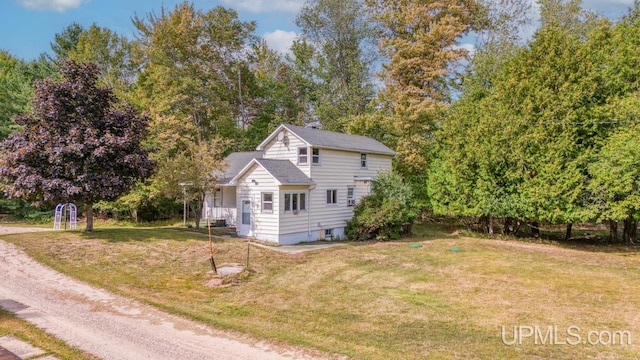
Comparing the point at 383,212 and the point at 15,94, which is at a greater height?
the point at 15,94

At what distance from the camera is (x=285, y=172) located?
804 inches

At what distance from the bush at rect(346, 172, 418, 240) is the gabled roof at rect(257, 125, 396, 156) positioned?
7.87 feet

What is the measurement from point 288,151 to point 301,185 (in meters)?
3.01

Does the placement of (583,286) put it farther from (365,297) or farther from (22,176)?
(22,176)

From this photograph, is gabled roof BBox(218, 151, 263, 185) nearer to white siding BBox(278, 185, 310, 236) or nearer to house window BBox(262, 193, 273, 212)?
house window BBox(262, 193, 273, 212)

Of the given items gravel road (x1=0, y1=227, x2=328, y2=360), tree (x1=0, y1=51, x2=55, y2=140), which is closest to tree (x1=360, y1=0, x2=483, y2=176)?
gravel road (x1=0, y1=227, x2=328, y2=360)

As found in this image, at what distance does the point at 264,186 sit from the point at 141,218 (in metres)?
15.5

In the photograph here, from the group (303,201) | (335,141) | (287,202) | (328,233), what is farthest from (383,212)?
(287,202)

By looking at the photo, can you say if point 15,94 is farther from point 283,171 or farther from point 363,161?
point 363,161

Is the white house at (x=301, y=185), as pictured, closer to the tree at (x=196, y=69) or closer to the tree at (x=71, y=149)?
the tree at (x=71, y=149)

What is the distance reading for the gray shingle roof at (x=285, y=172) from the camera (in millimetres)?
19594

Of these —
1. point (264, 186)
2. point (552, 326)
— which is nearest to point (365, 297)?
point (552, 326)

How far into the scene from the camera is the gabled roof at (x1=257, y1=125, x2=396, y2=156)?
70.7 feet

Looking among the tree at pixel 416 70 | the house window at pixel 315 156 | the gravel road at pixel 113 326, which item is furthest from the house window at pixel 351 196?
the gravel road at pixel 113 326
